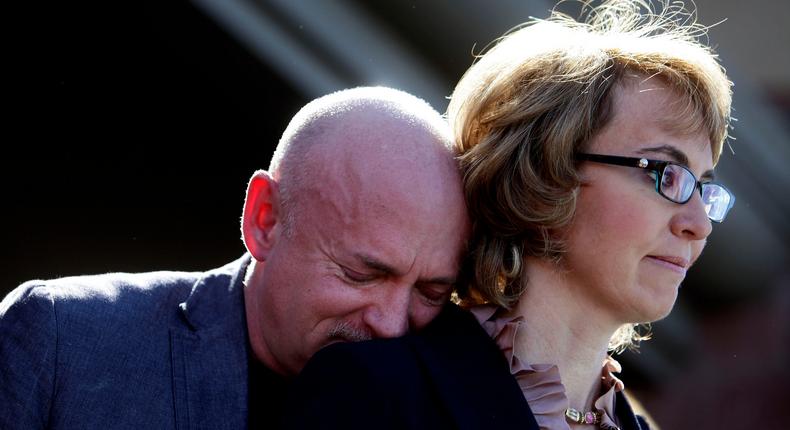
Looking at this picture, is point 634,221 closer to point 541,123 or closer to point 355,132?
point 541,123

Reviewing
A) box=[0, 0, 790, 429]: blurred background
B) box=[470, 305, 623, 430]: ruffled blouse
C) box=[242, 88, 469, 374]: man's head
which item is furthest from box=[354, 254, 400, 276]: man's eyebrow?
box=[0, 0, 790, 429]: blurred background

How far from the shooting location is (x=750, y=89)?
405 cm

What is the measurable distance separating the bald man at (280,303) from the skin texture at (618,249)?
25 cm

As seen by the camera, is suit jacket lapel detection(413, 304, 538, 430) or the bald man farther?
the bald man

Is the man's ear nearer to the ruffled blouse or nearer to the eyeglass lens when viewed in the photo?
the ruffled blouse

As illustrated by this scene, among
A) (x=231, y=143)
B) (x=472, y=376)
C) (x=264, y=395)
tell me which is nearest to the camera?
(x=472, y=376)

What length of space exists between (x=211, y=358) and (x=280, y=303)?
0.66ft

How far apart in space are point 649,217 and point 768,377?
3369 millimetres

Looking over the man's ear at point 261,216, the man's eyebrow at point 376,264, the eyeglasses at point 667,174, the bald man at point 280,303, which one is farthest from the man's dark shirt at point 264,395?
the eyeglasses at point 667,174

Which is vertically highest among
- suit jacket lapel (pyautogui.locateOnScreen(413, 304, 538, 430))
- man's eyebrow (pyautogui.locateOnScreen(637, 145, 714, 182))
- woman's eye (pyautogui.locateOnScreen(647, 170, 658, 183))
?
man's eyebrow (pyautogui.locateOnScreen(637, 145, 714, 182))

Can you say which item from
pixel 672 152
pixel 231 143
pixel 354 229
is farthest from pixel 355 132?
pixel 231 143

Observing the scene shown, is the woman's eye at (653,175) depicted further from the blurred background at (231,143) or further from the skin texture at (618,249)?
the blurred background at (231,143)

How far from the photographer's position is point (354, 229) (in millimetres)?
2391

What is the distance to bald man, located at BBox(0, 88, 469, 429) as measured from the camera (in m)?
2.35
